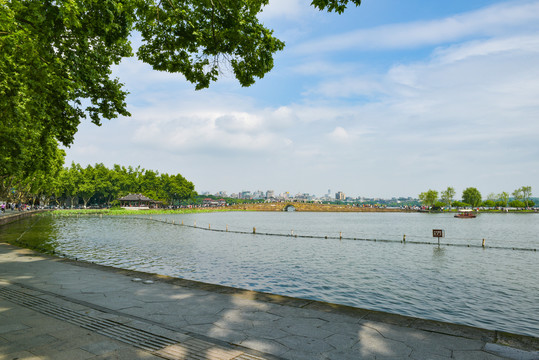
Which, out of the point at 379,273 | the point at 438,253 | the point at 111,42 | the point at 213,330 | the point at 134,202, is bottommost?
the point at 438,253

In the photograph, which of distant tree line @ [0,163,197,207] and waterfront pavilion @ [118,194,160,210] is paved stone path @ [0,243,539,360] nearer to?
distant tree line @ [0,163,197,207]

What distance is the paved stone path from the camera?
5477mm

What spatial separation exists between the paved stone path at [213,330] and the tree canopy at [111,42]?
7172mm

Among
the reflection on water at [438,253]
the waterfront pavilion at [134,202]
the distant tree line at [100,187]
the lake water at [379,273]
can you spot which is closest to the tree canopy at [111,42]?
the lake water at [379,273]

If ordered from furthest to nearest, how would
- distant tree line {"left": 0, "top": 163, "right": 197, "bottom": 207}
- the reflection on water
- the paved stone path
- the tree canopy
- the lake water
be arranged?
1. distant tree line {"left": 0, "top": 163, "right": 197, "bottom": 207}
2. the reflection on water
3. the lake water
4. the tree canopy
5. the paved stone path

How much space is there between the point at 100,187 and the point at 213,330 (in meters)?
117

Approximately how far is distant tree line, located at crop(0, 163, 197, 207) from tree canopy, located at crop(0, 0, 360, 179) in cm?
7725

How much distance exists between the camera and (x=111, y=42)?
8789 millimetres

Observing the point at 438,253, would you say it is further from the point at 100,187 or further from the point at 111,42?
the point at 100,187

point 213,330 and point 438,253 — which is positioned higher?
point 213,330

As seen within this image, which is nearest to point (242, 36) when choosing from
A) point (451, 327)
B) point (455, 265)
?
point (451, 327)

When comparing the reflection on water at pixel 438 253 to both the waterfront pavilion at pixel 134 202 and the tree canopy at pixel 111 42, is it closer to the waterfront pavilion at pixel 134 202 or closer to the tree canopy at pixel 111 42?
the tree canopy at pixel 111 42

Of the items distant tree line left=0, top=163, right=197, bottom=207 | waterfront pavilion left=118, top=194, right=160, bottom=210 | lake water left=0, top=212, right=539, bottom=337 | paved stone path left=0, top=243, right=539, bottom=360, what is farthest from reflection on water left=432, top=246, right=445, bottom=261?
waterfront pavilion left=118, top=194, right=160, bottom=210

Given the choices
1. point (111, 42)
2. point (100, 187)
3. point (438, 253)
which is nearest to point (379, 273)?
point (438, 253)
